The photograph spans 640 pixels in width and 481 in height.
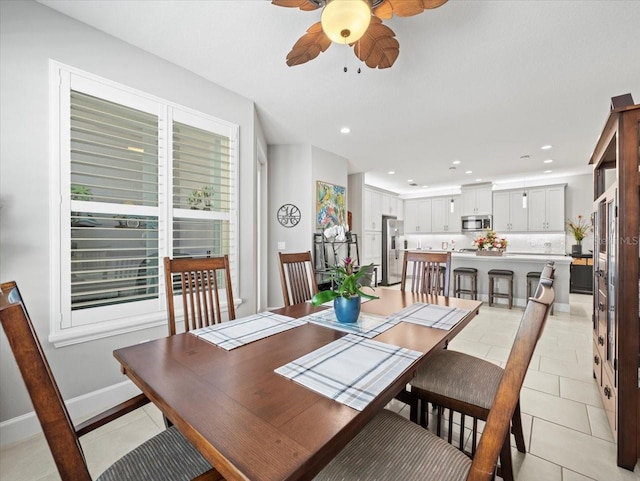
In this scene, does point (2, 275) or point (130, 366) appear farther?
point (2, 275)

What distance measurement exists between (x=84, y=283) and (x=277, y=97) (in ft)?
7.84

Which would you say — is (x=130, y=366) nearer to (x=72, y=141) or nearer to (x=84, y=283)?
(x=84, y=283)

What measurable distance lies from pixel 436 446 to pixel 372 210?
6372 mm

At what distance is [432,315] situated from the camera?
1645 millimetres

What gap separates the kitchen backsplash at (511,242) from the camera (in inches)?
266

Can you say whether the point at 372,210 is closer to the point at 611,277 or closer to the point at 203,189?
the point at 203,189

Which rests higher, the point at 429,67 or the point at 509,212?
the point at 429,67

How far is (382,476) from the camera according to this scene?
88 centimetres

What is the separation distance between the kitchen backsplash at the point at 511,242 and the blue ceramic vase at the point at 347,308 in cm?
731

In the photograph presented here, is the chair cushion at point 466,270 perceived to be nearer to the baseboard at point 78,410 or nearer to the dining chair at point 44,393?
the baseboard at point 78,410

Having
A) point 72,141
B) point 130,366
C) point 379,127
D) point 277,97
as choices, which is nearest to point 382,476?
point 130,366

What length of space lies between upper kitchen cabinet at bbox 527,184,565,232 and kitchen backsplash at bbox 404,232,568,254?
319mm

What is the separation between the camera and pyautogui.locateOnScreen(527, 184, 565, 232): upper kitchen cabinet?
6500 mm

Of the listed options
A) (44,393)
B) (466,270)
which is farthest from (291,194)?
(44,393)
